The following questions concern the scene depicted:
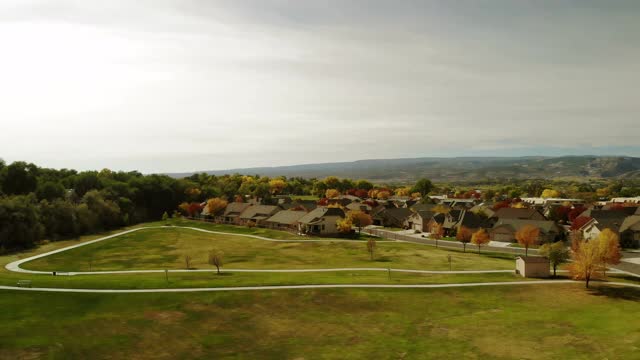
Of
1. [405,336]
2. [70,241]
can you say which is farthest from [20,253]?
[405,336]

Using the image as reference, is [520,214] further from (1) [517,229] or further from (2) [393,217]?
(2) [393,217]

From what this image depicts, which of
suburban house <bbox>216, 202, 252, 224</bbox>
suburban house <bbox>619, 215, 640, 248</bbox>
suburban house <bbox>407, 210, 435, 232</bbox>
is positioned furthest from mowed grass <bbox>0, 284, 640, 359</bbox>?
suburban house <bbox>216, 202, 252, 224</bbox>

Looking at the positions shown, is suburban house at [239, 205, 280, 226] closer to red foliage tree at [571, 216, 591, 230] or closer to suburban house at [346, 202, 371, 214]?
suburban house at [346, 202, 371, 214]

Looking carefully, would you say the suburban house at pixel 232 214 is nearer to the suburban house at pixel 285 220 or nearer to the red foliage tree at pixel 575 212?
the suburban house at pixel 285 220

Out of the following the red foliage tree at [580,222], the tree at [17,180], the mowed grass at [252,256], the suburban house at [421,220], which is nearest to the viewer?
the mowed grass at [252,256]

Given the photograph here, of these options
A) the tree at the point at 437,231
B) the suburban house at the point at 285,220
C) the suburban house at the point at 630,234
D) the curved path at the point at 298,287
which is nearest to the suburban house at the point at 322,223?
the suburban house at the point at 285,220

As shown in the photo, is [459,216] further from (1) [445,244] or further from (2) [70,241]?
(2) [70,241]
